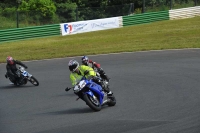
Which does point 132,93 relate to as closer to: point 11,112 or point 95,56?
point 11,112

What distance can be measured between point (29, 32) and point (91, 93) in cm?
2572

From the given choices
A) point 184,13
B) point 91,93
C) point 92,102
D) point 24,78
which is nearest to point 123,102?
point 92,102

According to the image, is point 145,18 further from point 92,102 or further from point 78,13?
point 92,102

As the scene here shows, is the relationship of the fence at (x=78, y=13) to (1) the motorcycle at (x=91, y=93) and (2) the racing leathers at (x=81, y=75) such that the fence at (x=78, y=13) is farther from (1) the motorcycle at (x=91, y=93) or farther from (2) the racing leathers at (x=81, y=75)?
(1) the motorcycle at (x=91, y=93)

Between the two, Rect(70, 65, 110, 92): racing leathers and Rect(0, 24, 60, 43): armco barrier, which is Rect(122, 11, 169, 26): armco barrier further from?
Rect(70, 65, 110, 92): racing leathers

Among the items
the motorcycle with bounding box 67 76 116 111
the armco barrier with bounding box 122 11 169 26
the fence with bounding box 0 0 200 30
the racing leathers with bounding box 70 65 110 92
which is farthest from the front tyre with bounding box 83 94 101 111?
the armco barrier with bounding box 122 11 169 26

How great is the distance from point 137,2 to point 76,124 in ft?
126

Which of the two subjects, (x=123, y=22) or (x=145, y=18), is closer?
(x=123, y=22)

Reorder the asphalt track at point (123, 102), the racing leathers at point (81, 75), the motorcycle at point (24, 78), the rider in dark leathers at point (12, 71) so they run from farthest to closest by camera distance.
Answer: the rider in dark leathers at point (12, 71), the motorcycle at point (24, 78), the racing leathers at point (81, 75), the asphalt track at point (123, 102)

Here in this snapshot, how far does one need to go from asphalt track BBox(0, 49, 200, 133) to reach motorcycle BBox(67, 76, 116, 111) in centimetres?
23

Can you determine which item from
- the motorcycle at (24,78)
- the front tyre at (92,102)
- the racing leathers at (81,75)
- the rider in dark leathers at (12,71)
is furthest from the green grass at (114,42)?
the front tyre at (92,102)

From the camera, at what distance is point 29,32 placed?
36.8m

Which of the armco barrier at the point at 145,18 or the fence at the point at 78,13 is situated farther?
the armco barrier at the point at 145,18

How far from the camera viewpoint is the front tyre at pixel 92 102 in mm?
11773
